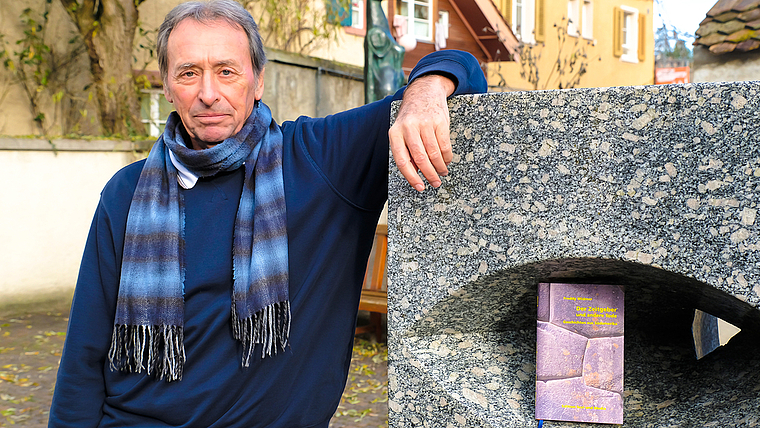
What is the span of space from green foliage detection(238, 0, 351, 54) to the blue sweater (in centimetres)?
879

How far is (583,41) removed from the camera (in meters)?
20.0

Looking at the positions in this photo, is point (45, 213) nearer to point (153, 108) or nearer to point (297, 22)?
point (153, 108)

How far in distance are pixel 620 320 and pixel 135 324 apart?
1.15 metres

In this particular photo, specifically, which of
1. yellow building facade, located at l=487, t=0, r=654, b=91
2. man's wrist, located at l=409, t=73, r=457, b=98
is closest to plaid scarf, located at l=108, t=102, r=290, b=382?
man's wrist, located at l=409, t=73, r=457, b=98

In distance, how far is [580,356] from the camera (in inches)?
55.1

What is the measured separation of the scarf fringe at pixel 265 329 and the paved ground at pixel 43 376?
2954mm

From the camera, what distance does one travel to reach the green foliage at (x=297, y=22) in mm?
10547

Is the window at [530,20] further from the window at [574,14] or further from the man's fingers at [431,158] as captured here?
the man's fingers at [431,158]

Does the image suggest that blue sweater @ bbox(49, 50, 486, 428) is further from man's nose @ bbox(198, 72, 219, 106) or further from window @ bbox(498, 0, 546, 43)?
window @ bbox(498, 0, 546, 43)

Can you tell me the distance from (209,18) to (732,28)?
17.2 ft

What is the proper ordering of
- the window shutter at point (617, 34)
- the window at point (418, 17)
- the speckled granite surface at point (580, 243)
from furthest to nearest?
1. the window shutter at point (617, 34)
2. the window at point (418, 17)
3. the speckled granite surface at point (580, 243)

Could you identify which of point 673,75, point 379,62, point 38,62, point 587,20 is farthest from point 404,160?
point 587,20

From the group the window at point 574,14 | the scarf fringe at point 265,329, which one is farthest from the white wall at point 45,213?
the window at point 574,14

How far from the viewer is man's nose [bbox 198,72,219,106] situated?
1749 mm
